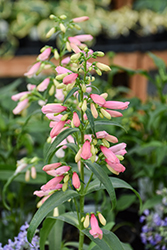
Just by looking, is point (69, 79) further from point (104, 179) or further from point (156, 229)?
point (156, 229)

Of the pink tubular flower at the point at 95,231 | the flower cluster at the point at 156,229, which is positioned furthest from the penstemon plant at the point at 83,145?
the flower cluster at the point at 156,229

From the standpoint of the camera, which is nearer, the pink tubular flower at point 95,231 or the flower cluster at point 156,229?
the pink tubular flower at point 95,231

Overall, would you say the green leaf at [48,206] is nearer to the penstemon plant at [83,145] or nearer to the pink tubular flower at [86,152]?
the penstemon plant at [83,145]

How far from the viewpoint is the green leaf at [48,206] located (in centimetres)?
51

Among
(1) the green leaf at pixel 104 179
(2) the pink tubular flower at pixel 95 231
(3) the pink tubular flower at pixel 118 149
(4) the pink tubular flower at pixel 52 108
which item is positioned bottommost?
(2) the pink tubular flower at pixel 95 231

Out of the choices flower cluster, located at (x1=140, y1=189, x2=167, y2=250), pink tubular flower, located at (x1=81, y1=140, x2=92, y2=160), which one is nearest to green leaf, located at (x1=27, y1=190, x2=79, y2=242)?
pink tubular flower, located at (x1=81, y1=140, x2=92, y2=160)

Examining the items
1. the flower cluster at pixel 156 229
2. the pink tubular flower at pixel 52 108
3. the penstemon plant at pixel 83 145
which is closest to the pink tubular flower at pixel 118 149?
the penstemon plant at pixel 83 145

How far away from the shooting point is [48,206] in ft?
1.71

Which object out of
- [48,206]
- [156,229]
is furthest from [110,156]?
[156,229]

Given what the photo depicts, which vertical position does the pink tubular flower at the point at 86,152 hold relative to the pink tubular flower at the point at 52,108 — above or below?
below

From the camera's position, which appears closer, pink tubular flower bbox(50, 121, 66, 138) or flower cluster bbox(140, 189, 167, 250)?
pink tubular flower bbox(50, 121, 66, 138)

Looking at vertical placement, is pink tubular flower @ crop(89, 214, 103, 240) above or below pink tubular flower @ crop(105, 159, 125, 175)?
below

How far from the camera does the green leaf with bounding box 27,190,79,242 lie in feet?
1.67

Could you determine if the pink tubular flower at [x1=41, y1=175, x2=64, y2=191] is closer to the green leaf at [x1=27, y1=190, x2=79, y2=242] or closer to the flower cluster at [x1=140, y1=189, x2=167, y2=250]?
the green leaf at [x1=27, y1=190, x2=79, y2=242]
